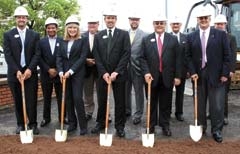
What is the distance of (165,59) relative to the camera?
7117 mm

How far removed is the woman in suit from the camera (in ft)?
23.9

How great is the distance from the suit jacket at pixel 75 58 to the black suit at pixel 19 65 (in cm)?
41

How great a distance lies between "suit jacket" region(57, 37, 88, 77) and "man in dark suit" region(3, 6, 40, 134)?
0.41 meters

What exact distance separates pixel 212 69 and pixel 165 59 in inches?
29.5

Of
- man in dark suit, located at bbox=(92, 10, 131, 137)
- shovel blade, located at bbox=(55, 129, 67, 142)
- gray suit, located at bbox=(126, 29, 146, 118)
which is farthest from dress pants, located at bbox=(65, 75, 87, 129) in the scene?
gray suit, located at bbox=(126, 29, 146, 118)

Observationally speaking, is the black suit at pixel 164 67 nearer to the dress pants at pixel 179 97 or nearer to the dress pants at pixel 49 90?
the dress pants at pixel 179 97

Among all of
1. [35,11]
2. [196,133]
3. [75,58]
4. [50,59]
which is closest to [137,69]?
[75,58]

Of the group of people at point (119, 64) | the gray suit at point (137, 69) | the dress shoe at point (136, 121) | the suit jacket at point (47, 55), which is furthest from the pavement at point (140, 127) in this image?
the suit jacket at point (47, 55)

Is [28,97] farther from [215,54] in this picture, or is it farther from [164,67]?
[215,54]

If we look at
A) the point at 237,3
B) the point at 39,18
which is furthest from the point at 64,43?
the point at 39,18

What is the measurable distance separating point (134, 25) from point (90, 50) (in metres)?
0.94

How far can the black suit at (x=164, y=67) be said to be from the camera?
23.4 ft

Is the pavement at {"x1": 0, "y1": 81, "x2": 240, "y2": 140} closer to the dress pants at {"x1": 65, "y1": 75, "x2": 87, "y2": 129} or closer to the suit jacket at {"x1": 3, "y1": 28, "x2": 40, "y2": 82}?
the dress pants at {"x1": 65, "y1": 75, "x2": 87, "y2": 129}

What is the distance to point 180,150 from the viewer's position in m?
6.31
